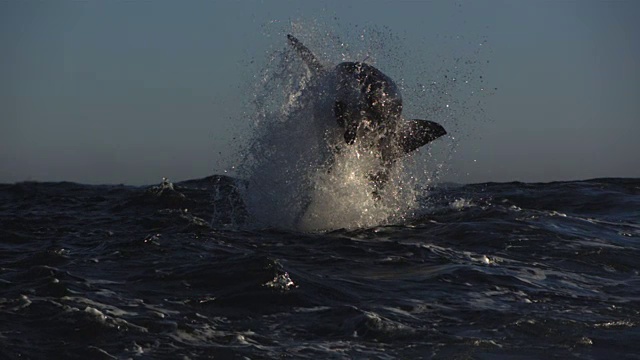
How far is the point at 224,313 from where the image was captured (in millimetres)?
10414

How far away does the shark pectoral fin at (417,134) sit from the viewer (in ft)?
59.9

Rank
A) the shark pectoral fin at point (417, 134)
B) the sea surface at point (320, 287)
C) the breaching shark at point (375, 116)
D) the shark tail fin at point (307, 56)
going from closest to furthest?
the sea surface at point (320, 287) < the breaching shark at point (375, 116) < the shark pectoral fin at point (417, 134) < the shark tail fin at point (307, 56)

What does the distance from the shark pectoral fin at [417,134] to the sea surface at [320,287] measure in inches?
68.7

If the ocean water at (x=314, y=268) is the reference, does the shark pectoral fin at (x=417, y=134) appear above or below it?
above

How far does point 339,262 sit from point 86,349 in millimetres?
5824

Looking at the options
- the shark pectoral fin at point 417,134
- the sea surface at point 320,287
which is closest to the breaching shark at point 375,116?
the shark pectoral fin at point 417,134

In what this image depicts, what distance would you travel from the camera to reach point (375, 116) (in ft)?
57.9

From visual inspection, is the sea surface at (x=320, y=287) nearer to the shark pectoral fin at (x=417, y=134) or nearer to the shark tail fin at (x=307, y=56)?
the shark pectoral fin at (x=417, y=134)

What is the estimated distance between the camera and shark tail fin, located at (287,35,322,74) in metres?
18.9

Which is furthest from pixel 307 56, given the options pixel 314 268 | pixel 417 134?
pixel 314 268

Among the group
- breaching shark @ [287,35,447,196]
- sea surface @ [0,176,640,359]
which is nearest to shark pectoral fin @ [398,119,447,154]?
breaching shark @ [287,35,447,196]

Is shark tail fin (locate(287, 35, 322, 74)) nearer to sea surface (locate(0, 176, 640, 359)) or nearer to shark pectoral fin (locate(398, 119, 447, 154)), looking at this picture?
shark pectoral fin (locate(398, 119, 447, 154))

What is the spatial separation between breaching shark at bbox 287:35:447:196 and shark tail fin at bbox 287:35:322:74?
0.05 m

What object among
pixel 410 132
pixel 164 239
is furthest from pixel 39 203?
pixel 410 132
